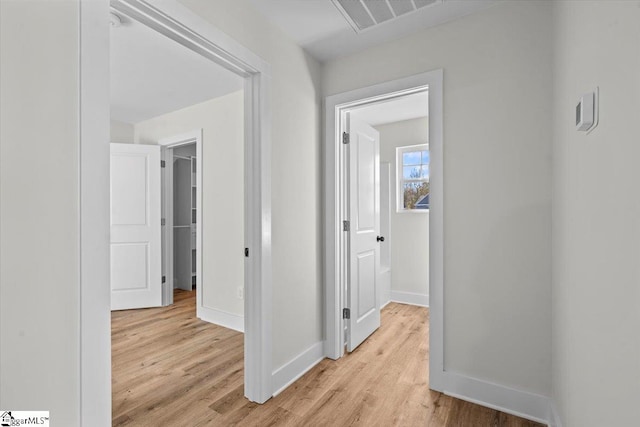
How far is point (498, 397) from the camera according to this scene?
1812mm

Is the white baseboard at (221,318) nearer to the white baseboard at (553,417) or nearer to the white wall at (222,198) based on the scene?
the white wall at (222,198)

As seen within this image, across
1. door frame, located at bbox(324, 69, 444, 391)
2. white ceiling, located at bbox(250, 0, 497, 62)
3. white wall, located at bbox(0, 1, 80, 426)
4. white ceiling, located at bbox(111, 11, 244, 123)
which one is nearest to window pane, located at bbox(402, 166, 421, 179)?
door frame, located at bbox(324, 69, 444, 391)

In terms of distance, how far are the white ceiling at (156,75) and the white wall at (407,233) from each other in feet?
6.96

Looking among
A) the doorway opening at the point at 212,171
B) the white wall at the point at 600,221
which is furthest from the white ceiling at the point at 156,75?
the white wall at the point at 600,221

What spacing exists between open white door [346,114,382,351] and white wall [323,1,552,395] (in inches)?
32.0

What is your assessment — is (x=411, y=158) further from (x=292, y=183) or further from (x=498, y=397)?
(x=498, y=397)

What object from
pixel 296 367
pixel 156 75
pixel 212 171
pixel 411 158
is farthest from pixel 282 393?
pixel 411 158

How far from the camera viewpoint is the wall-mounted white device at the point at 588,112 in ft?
3.15

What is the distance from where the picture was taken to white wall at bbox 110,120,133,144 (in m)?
4.01

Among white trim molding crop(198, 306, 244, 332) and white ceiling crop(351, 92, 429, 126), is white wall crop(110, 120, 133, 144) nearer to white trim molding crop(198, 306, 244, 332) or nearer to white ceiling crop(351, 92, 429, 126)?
white trim molding crop(198, 306, 244, 332)

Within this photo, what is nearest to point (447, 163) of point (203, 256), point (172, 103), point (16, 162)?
point (16, 162)

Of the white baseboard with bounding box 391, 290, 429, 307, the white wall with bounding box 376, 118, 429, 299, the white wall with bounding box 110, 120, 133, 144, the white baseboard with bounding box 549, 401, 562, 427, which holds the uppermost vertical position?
the white wall with bounding box 110, 120, 133, 144

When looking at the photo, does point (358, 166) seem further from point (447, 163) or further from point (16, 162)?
point (16, 162)

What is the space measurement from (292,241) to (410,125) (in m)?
2.68
